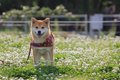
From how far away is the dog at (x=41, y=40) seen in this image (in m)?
9.40

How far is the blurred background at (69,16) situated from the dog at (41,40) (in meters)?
10.1

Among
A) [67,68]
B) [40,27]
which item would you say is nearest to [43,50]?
[40,27]

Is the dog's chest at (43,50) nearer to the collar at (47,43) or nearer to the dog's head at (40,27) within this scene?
the collar at (47,43)

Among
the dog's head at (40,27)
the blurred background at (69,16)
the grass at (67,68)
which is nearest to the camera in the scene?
the grass at (67,68)

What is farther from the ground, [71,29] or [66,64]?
[66,64]

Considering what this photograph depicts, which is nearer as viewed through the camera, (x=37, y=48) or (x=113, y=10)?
(x=37, y=48)

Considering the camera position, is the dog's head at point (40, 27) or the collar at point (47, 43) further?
the collar at point (47, 43)

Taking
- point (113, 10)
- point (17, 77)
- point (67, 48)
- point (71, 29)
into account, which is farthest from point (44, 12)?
point (17, 77)

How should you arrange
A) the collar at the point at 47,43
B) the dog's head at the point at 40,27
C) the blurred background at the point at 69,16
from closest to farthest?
the dog's head at the point at 40,27, the collar at the point at 47,43, the blurred background at the point at 69,16

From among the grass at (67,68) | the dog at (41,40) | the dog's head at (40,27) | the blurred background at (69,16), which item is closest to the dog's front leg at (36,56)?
the dog at (41,40)

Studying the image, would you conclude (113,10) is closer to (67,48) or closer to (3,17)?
(3,17)

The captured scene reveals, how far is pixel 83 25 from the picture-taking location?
77.9 ft

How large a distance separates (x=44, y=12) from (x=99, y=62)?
50.7 feet

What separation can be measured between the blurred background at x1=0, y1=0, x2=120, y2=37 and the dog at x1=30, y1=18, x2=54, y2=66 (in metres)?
10.1
